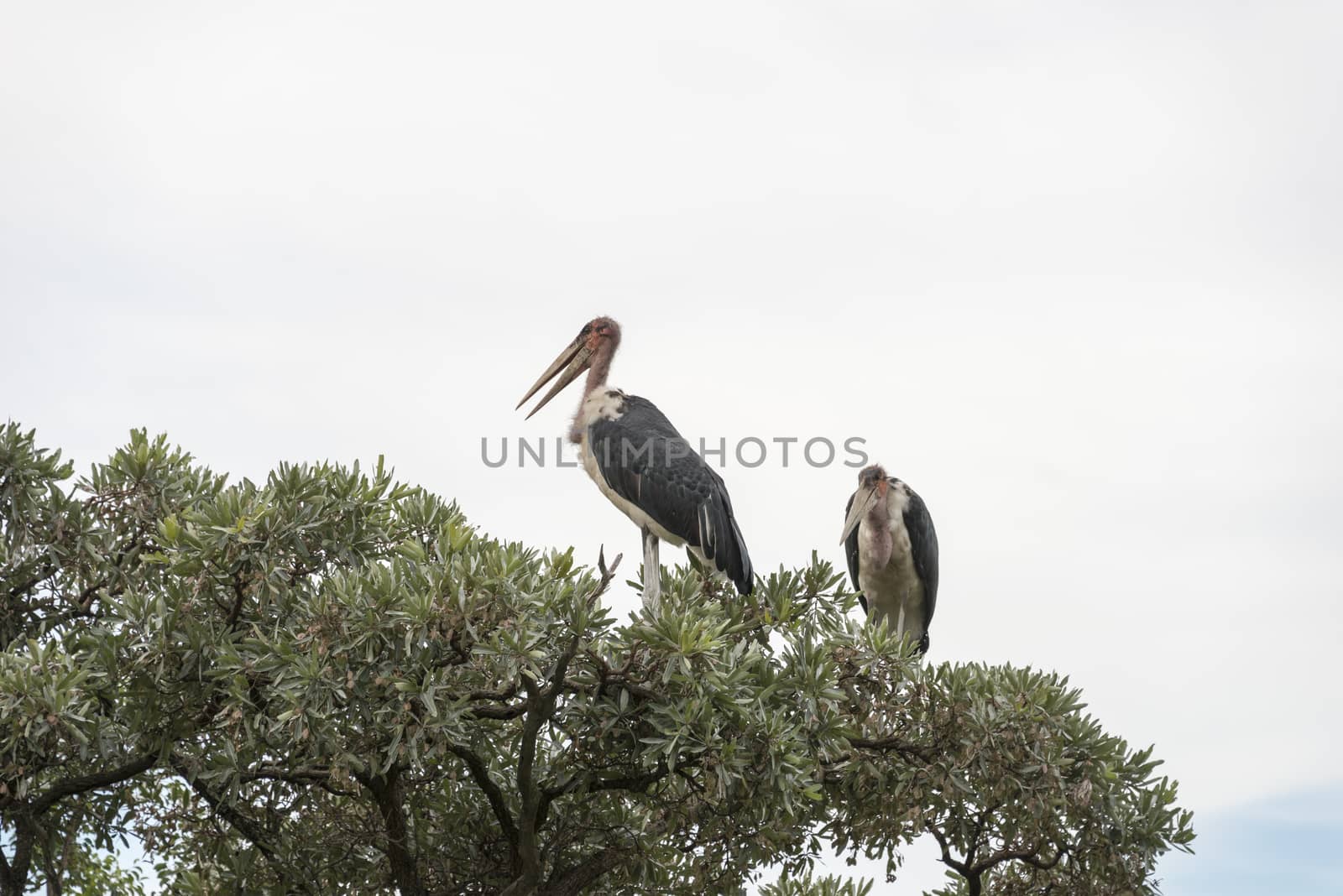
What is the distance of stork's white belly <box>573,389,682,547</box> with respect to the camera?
10109 millimetres

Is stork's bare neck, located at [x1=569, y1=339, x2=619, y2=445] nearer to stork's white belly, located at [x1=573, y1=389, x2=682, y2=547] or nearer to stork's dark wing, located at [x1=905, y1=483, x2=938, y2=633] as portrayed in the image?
stork's white belly, located at [x1=573, y1=389, x2=682, y2=547]

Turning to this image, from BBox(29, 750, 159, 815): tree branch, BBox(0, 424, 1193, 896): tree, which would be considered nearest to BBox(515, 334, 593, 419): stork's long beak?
BBox(0, 424, 1193, 896): tree

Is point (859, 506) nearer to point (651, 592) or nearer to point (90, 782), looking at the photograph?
point (651, 592)

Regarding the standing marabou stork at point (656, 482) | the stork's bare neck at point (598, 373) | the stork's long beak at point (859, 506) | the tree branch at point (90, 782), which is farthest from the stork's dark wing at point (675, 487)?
the tree branch at point (90, 782)

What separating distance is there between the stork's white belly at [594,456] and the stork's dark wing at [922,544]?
2326mm

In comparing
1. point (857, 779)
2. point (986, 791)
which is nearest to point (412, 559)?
point (857, 779)

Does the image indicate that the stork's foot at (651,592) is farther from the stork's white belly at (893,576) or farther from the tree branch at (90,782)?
the tree branch at (90,782)

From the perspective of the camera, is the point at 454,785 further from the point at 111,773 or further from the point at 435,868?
the point at 111,773

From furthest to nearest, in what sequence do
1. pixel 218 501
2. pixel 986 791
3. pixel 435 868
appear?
1. pixel 435 868
2. pixel 986 791
3. pixel 218 501

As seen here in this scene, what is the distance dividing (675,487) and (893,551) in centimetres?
230

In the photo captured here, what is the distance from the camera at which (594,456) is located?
1052cm

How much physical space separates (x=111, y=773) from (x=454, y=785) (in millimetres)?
2018

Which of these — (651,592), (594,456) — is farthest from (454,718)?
(594,456)

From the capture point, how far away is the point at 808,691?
7.59 m
